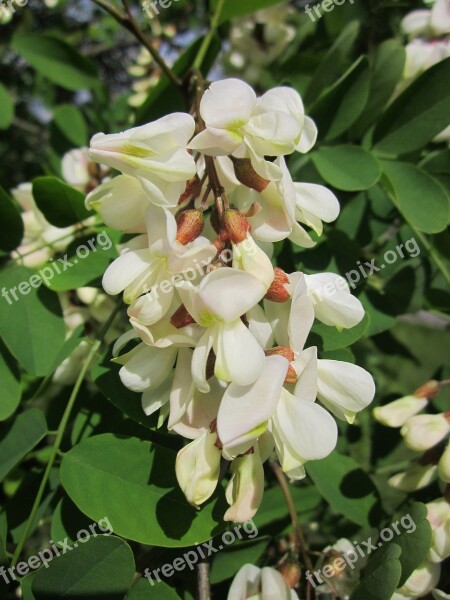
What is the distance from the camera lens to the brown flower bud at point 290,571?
0.70m

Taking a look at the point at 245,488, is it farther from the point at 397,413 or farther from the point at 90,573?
the point at 397,413

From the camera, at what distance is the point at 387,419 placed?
79 centimetres

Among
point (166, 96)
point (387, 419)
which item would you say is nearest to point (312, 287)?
point (387, 419)

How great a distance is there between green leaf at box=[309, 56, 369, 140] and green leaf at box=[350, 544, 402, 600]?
551 millimetres

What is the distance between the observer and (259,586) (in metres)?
0.69

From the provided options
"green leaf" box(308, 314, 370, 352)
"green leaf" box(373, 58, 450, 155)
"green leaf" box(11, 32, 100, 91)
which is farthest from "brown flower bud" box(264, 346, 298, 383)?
"green leaf" box(11, 32, 100, 91)

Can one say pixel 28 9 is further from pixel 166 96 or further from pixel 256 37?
pixel 166 96

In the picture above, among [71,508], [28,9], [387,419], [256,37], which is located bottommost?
[387,419]

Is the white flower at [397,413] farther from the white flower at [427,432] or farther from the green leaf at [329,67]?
the green leaf at [329,67]

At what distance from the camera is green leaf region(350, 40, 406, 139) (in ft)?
2.83

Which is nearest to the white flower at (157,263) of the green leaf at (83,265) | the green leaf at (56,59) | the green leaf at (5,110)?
the green leaf at (83,265)

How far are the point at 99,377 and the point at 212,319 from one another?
0.24 meters

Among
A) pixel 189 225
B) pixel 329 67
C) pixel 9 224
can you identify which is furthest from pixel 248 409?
pixel 329 67

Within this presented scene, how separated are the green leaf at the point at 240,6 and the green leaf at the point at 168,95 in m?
0.07
